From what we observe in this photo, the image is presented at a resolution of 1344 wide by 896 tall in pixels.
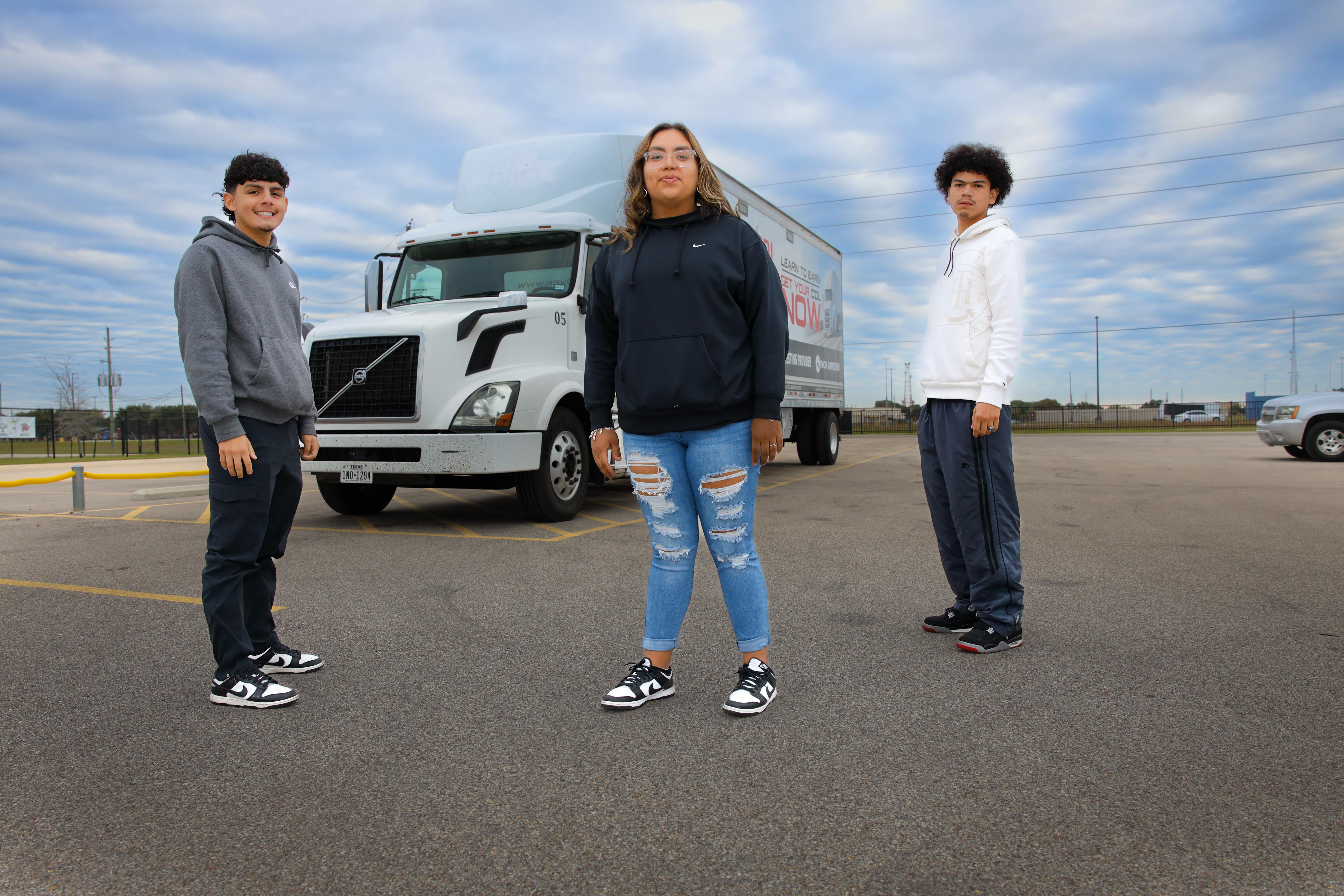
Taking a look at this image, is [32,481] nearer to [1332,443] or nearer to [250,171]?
[250,171]

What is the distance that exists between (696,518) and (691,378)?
20.2 inches

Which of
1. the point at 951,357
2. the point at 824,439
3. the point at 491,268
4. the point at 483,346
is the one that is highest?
the point at 491,268

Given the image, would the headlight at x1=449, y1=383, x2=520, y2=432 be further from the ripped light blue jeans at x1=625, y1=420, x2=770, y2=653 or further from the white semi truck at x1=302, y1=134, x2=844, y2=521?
the ripped light blue jeans at x1=625, y1=420, x2=770, y2=653

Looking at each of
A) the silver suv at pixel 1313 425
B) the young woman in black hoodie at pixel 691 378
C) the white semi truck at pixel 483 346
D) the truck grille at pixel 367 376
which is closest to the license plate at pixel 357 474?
the white semi truck at pixel 483 346

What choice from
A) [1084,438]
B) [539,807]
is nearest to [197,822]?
[539,807]

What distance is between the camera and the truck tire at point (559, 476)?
23.2 feet

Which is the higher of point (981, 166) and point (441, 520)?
point (981, 166)

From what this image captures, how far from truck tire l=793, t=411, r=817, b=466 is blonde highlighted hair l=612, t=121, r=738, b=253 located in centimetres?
1137

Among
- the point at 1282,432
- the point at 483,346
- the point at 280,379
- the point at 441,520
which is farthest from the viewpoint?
the point at 1282,432

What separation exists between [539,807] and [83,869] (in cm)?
100

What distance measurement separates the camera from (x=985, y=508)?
3561mm

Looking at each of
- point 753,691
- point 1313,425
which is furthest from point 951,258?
point 1313,425

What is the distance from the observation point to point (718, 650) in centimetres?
348

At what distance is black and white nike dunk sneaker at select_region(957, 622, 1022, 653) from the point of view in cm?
344
